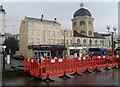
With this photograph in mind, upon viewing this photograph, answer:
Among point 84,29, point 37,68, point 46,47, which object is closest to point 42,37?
point 46,47

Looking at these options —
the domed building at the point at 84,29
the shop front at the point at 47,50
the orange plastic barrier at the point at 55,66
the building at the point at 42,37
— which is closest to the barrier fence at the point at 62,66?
the orange plastic barrier at the point at 55,66

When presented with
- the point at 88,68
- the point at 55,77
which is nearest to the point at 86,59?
the point at 88,68

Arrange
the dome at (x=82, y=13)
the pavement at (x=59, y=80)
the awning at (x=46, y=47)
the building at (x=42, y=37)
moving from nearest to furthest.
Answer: the pavement at (x=59, y=80) < the awning at (x=46, y=47) < the building at (x=42, y=37) < the dome at (x=82, y=13)

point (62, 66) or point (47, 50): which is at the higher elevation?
point (47, 50)

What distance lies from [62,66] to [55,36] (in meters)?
40.0

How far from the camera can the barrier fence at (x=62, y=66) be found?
34.4ft

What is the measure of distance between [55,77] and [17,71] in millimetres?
3416

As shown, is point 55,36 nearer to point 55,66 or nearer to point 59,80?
point 55,66

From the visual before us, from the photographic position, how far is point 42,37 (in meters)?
49.1

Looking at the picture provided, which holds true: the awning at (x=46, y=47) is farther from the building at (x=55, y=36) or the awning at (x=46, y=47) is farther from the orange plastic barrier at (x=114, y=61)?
the orange plastic barrier at (x=114, y=61)

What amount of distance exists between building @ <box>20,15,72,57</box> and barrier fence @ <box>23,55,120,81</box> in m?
32.2

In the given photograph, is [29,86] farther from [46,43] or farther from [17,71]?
[46,43]

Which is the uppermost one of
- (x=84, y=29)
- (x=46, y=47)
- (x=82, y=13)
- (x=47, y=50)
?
(x=82, y=13)

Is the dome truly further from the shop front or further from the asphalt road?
the asphalt road
